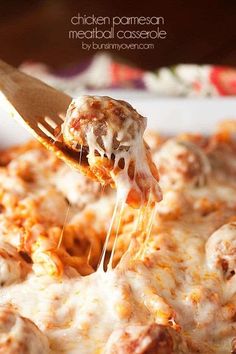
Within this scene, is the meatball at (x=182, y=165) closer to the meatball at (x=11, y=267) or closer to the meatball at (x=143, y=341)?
the meatball at (x=11, y=267)

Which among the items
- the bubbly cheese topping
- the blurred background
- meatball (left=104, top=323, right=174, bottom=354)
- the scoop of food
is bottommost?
meatball (left=104, top=323, right=174, bottom=354)

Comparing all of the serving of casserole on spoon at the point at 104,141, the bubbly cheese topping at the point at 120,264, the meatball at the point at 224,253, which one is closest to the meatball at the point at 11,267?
the bubbly cheese topping at the point at 120,264

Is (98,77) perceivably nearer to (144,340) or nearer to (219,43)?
(219,43)

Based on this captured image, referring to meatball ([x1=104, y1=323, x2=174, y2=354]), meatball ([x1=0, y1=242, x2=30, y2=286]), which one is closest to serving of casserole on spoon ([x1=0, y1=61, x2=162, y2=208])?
meatball ([x1=0, y1=242, x2=30, y2=286])

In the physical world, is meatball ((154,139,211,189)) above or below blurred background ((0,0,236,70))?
below

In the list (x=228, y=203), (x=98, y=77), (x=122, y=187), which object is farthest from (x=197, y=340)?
(x=98, y=77)

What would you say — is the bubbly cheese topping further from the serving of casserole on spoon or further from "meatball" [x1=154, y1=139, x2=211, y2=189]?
the serving of casserole on spoon

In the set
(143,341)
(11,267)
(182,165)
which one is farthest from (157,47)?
(143,341)

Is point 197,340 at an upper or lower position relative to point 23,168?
lower
